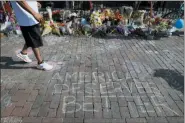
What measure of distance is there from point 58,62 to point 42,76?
0.76 meters

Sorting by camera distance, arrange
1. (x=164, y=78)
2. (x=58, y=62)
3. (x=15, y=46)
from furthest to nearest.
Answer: (x=15, y=46)
(x=58, y=62)
(x=164, y=78)

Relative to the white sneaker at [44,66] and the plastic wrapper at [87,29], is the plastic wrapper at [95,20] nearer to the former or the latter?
the plastic wrapper at [87,29]

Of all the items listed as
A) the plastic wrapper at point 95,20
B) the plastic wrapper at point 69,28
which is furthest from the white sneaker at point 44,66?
the plastic wrapper at point 95,20

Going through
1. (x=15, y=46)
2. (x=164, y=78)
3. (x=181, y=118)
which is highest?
(x=15, y=46)

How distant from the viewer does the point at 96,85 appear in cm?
384

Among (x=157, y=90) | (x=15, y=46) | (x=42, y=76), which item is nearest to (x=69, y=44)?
(x=15, y=46)

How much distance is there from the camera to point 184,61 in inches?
192

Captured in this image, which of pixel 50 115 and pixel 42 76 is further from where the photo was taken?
pixel 42 76

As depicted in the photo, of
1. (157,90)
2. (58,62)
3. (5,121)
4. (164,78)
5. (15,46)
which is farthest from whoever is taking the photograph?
(15,46)

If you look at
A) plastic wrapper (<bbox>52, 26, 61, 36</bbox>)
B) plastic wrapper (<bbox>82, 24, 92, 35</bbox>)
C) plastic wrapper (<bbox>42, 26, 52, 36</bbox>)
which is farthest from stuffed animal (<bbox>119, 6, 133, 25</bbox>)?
plastic wrapper (<bbox>42, 26, 52, 36</bbox>)

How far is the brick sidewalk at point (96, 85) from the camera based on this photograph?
10.0 ft

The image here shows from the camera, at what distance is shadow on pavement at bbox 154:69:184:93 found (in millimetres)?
3846

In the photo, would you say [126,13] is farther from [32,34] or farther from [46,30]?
[32,34]

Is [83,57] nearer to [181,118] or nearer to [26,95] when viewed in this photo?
[26,95]
